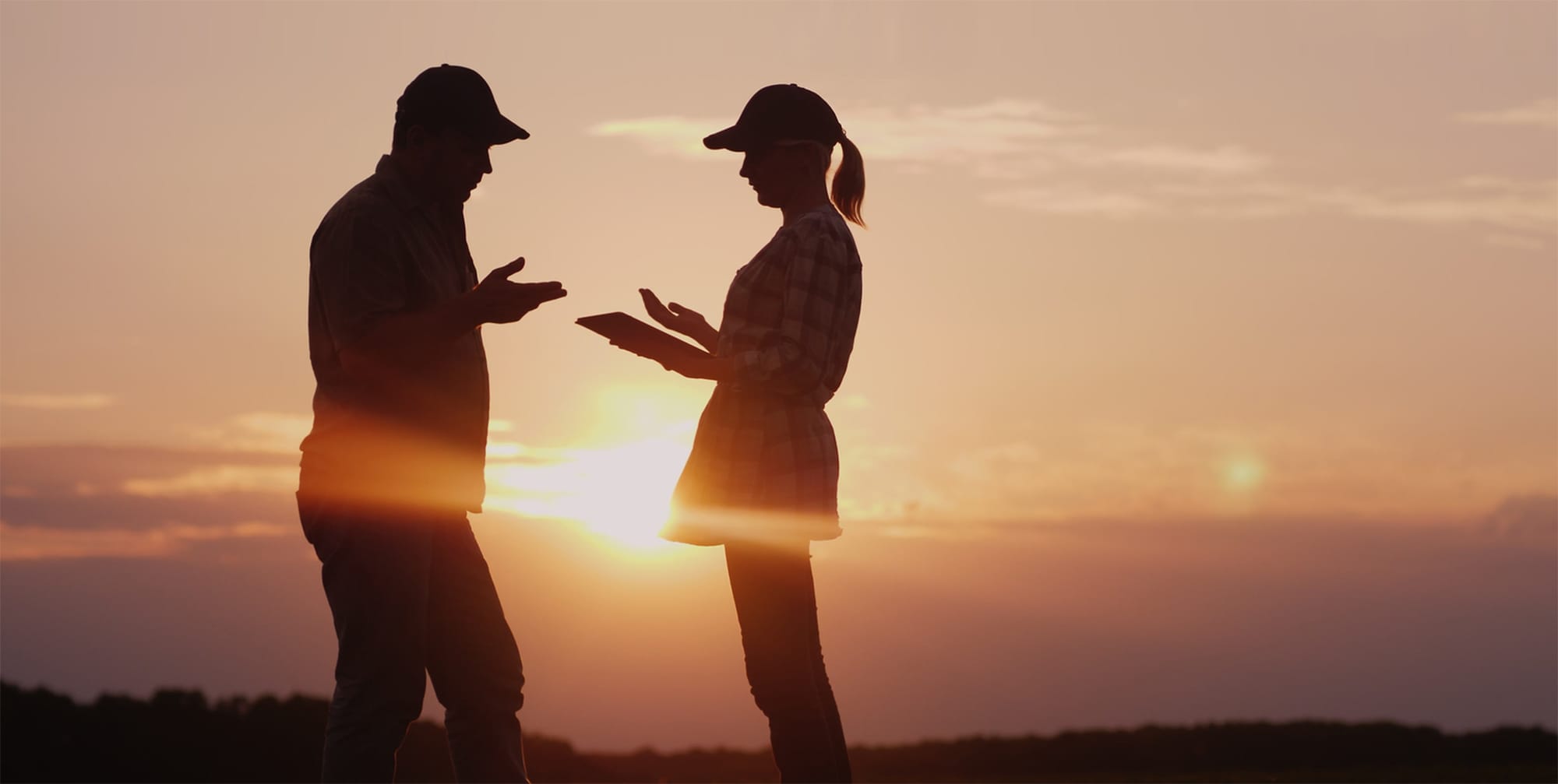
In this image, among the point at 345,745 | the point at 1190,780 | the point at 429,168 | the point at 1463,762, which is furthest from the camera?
the point at 1463,762

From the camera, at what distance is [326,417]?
15.8 ft

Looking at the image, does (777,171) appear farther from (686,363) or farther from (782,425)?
(782,425)

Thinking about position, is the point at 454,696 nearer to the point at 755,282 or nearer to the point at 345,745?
the point at 345,745

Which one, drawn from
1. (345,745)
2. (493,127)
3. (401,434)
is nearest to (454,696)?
(345,745)

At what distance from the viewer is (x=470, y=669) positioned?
16.7 ft

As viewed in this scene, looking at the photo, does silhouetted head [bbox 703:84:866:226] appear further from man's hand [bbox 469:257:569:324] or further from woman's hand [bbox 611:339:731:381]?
man's hand [bbox 469:257:569:324]

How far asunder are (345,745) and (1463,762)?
345 inches

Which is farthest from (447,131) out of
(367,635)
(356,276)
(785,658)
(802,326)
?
(785,658)

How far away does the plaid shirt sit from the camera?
492cm

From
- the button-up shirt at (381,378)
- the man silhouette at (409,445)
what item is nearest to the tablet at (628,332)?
the man silhouette at (409,445)

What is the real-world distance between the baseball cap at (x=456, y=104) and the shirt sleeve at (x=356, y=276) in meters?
0.43

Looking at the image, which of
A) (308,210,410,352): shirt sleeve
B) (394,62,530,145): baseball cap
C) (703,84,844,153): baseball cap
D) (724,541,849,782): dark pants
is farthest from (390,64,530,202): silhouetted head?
(724,541,849,782): dark pants

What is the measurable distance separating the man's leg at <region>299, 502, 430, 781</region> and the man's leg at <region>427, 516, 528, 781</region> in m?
0.25

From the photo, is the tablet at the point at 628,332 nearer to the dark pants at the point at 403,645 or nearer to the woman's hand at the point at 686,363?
the woman's hand at the point at 686,363
